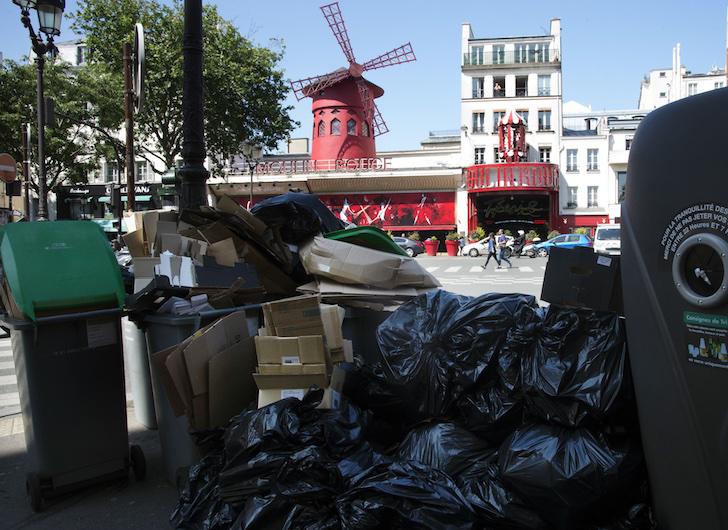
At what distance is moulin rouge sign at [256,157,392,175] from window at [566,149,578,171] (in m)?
12.7

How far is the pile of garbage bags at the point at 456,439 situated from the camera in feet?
7.71

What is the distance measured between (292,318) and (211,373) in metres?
0.58

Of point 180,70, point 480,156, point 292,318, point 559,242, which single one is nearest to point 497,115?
point 480,156

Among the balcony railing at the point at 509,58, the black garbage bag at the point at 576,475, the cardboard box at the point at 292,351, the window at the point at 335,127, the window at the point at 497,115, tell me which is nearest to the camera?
the black garbage bag at the point at 576,475

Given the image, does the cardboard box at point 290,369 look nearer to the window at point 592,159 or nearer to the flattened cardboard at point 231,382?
the flattened cardboard at point 231,382

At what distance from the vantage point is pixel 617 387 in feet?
7.82

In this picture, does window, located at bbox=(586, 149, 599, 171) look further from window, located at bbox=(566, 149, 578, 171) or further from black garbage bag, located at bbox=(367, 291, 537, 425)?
black garbage bag, located at bbox=(367, 291, 537, 425)

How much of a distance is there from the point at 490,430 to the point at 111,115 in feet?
95.2

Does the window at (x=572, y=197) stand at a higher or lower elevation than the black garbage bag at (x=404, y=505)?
higher

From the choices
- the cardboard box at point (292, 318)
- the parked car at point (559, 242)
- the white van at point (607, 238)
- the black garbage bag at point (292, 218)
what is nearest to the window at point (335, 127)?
the parked car at point (559, 242)

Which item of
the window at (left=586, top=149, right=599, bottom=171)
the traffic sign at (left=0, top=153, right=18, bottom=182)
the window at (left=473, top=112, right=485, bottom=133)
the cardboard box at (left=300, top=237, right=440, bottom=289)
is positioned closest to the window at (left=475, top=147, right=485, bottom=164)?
the window at (left=473, top=112, right=485, bottom=133)

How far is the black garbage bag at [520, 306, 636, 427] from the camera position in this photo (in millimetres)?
2393

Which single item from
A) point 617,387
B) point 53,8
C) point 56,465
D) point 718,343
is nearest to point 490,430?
point 617,387

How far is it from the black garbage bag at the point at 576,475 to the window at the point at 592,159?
1736 inches
